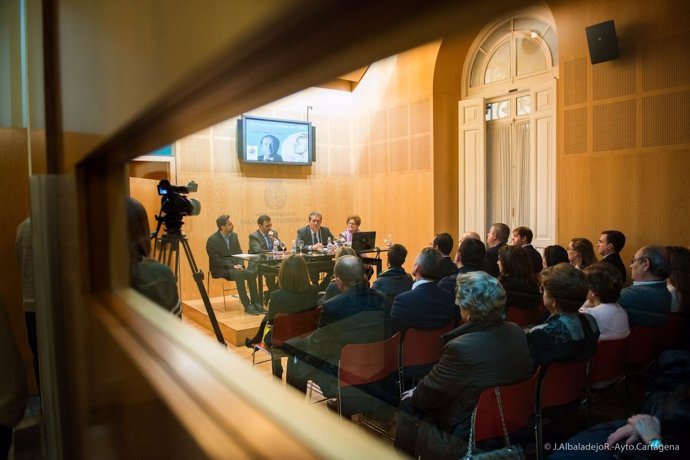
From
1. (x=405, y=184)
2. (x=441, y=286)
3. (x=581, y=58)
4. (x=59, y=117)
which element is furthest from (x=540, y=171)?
(x=59, y=117)

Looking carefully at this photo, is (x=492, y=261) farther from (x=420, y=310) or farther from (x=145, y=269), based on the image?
(x=145, y=269)

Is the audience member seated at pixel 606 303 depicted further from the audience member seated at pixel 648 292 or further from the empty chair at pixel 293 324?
the empty chair at pixel 293 324

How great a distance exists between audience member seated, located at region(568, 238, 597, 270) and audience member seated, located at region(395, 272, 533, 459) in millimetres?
2289

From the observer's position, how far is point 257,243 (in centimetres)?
649

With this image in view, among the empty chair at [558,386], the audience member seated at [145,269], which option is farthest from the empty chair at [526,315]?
the audience member seated at [145,269]

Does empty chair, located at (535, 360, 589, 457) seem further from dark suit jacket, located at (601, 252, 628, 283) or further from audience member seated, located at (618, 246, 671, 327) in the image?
dark suit jacket, located at (601, 252, 628, 283)

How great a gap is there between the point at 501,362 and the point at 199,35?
6.67 feet

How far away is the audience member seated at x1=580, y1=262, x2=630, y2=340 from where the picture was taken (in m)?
2.71

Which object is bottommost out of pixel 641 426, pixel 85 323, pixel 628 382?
pixel 628 382

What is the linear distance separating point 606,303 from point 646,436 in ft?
4.00

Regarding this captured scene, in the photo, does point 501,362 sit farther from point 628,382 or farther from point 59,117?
point 59,117

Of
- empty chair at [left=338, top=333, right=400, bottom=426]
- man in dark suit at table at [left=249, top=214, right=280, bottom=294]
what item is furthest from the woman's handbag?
man in dark suit at table at [left=249, top=214, right=280, bottom=294]

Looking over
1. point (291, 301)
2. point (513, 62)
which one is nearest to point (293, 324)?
point (291, 301)

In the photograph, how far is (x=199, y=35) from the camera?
377mm
